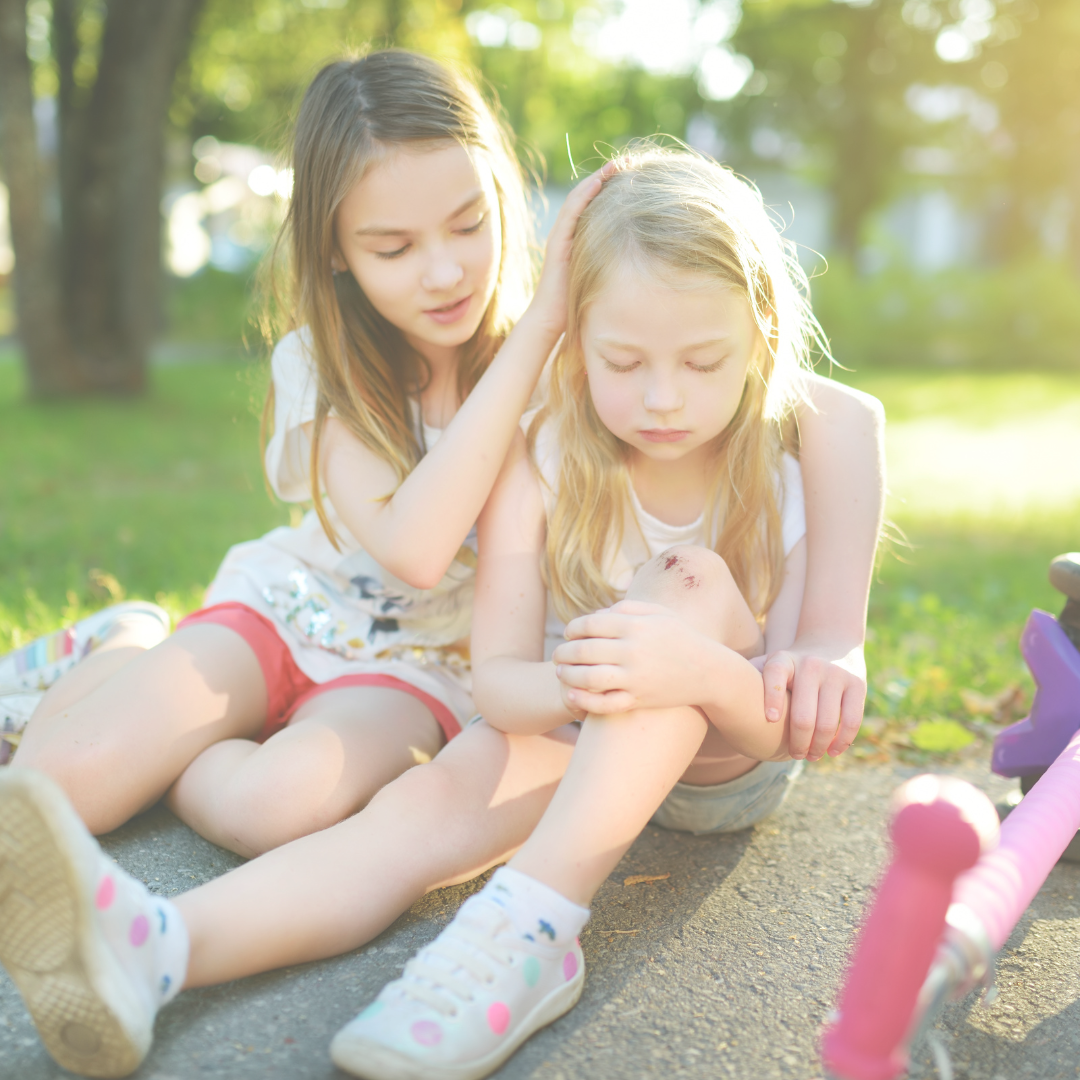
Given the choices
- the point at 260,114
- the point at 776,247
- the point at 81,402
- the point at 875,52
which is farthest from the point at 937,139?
the point at 776,247

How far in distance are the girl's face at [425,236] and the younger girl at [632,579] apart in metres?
0.27

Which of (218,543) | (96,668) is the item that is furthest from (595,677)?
(218,543)

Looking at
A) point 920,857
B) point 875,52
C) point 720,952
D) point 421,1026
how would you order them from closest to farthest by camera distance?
1. point 920,857
2. point 421,1026
3. point 720,952
4. point 875,52

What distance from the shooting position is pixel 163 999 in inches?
51.9

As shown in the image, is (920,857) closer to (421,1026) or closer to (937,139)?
(421,1026)

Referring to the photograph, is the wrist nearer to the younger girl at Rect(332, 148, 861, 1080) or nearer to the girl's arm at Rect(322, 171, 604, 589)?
the younger girl at Rect(332, 148, 861, 1080)

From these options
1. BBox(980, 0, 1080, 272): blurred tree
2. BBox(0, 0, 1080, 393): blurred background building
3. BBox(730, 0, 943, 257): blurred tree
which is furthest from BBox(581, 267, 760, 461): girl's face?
BBox(730, 0, 943, 257): blurred tree

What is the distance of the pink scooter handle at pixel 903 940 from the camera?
1.02 metres

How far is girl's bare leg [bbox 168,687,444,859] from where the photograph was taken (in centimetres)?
180

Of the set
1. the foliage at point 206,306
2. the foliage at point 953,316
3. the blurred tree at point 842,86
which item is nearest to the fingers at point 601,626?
the foliage at point 953,316

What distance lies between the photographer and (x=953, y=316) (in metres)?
→ 16.6

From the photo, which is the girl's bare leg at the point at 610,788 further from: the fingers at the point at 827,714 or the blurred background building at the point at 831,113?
the blurred background building at the point at 831,113

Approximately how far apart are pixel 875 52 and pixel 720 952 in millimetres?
21878

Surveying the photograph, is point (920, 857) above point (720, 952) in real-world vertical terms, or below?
above
